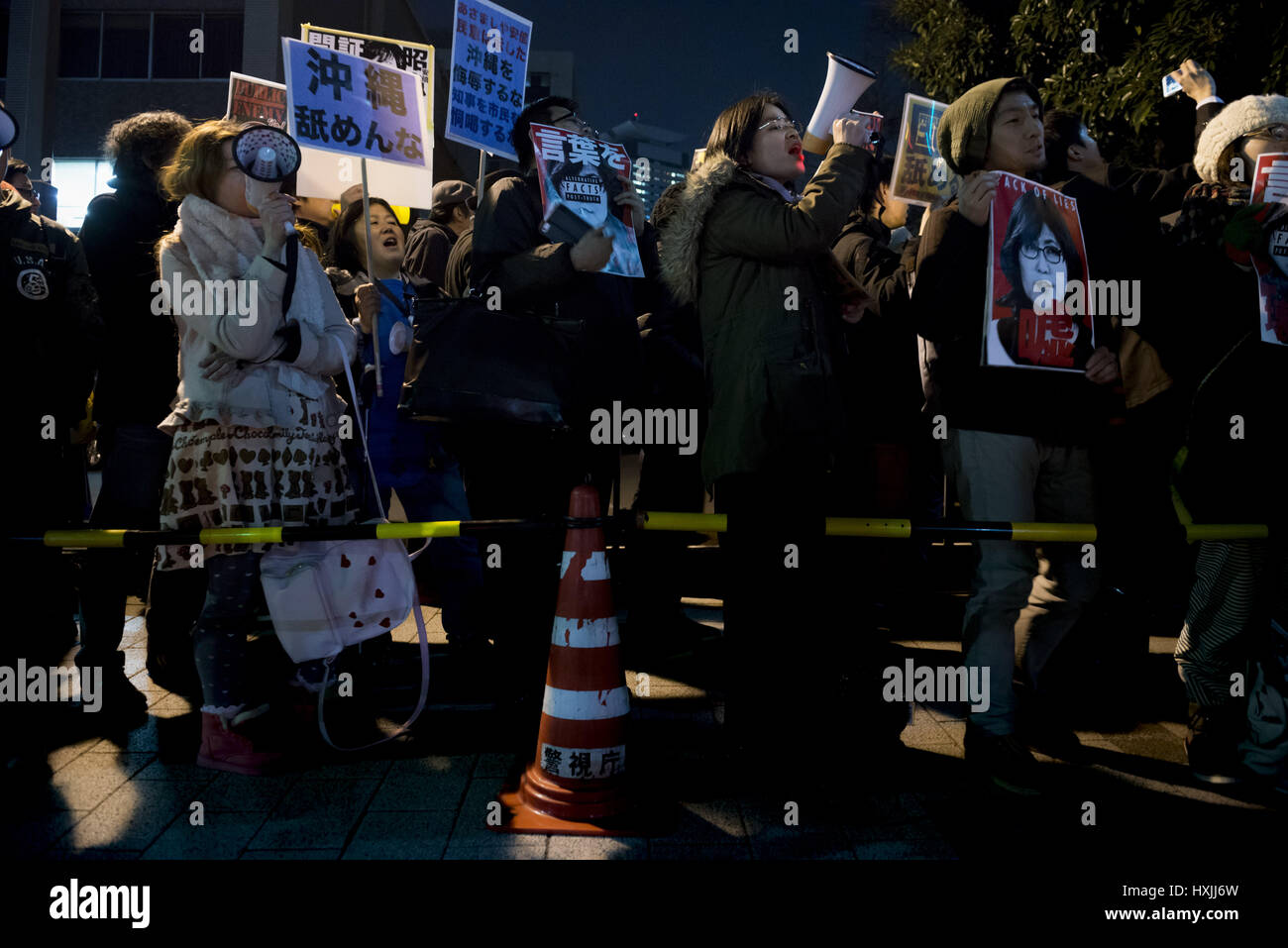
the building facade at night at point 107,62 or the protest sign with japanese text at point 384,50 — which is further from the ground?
the building facade at night at point 107,62

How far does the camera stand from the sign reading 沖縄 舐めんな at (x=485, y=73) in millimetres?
5484

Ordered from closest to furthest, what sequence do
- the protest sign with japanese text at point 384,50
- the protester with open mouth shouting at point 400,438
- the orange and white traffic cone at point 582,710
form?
the orange and white traffic cone at point 582,710
the protester with open mouth shouting at point 400,438
the protest sign with japanese text at point 384,50

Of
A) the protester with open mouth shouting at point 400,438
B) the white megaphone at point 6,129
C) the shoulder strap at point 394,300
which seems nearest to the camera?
the white megaphone at point 6,129

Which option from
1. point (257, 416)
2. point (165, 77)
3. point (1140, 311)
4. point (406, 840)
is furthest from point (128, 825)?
point (165, 77)

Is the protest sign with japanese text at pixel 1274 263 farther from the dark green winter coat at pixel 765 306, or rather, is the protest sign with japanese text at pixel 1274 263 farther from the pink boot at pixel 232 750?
the pink boot at pixel 232 750

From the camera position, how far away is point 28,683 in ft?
12.7

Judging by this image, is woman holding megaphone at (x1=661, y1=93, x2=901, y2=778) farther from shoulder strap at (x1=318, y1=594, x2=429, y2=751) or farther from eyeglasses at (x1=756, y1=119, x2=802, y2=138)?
shoulder strap at (x1=318, y1=594, x2=429, y2=751)

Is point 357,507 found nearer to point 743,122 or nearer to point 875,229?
point 743,122

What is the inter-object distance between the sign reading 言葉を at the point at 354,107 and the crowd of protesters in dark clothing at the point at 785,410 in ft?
2.18

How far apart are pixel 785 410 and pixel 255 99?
531 cm

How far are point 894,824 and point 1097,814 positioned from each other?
26.3 inches

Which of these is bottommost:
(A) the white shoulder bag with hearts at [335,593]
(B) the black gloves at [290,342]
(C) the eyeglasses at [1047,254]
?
(A) the white shoulder bag with hearts at [335,593]

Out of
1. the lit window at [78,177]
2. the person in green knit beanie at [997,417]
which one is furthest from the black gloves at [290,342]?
the lit window at [78,177]

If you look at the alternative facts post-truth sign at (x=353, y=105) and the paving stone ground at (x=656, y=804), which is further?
the alternative facts post-truth sign at (x=353, y=105)
